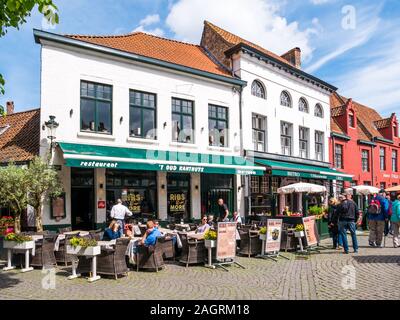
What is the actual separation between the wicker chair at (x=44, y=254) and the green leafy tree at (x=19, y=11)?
3.96 metres

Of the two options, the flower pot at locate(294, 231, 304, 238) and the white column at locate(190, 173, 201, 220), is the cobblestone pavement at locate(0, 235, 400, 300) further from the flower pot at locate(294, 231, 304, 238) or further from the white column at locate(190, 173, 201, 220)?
the white column at locate(190, 173, 201, 220)

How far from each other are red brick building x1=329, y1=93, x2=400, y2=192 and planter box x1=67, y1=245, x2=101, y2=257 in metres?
19.7

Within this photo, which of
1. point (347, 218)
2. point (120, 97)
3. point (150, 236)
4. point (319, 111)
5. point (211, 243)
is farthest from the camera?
point (319, 111)

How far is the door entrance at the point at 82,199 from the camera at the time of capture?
12.1 m

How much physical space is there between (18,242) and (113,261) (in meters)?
2.52

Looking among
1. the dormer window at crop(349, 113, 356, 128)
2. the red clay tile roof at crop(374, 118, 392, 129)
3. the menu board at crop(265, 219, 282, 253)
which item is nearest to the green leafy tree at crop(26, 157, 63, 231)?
the menu board at crop(265, 219, 282, 253)

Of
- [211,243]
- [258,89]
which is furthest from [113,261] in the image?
[258,89]

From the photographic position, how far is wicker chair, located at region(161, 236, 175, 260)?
31.9ft

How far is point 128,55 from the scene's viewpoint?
1359cm

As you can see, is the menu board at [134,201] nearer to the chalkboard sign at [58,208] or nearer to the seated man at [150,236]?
Result: the chalkboard sign at [58,208]

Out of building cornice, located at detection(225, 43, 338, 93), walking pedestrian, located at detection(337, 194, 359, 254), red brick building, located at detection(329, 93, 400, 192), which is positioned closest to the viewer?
walking pedestrian, located at detection(337, 194, 359, 254)

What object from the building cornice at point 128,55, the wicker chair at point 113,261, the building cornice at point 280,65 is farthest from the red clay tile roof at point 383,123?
the wicker chair at point 113,261

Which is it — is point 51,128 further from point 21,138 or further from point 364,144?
point 364,144
